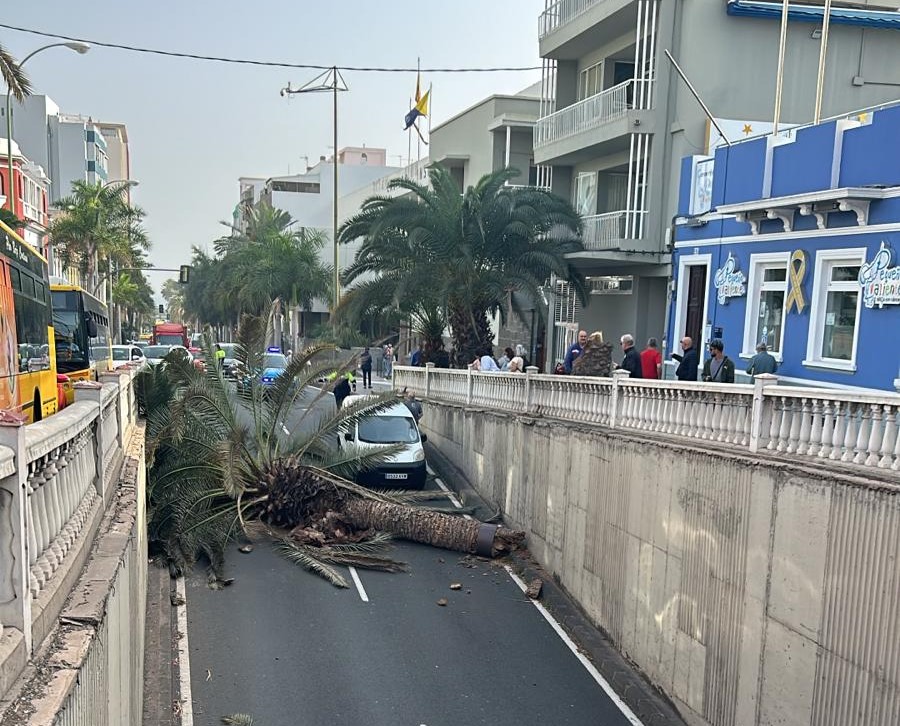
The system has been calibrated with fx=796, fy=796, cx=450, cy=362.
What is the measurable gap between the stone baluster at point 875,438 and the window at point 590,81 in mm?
19196

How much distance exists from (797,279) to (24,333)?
12.5m

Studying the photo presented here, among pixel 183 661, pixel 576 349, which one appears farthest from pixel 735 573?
pixel 576 349

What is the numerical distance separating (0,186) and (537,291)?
33.3m

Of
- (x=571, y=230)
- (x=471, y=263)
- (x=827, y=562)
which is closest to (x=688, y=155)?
(x=571, y=230)

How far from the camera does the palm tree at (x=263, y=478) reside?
12.6m

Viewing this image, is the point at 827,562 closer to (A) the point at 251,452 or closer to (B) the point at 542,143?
(A) the point at 251,452

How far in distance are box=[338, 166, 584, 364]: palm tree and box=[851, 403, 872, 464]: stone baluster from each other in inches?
547

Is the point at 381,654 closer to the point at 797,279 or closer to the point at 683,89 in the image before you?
the point at 797,279

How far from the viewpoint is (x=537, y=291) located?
2048 cm

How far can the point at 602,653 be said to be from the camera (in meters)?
10.4

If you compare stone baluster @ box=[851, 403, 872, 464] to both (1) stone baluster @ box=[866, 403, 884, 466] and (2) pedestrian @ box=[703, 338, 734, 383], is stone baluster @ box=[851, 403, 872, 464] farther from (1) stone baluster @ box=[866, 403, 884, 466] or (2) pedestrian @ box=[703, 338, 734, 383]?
(2) pedestrian @ box=[703, 338, 734, 383]

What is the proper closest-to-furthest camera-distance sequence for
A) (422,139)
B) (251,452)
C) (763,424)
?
(763,424) < (251,452) < (422,139)

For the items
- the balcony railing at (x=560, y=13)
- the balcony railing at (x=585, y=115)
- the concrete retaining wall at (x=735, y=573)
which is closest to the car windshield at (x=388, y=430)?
the concrete retaining wall at (x=735, y=573)

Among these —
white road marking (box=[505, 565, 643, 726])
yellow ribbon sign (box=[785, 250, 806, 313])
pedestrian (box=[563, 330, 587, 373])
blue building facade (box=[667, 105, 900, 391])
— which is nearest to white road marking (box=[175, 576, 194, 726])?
white road marking (box=[505, 565, 643, 726])
